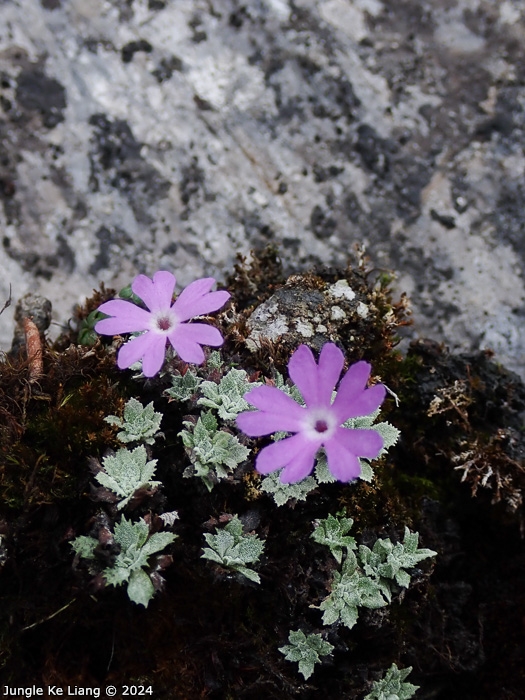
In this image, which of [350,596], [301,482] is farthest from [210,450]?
[350,596]

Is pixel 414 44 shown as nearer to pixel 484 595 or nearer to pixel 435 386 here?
pixel 435 386

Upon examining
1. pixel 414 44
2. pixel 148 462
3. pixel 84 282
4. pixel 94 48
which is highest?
pixel 414 44

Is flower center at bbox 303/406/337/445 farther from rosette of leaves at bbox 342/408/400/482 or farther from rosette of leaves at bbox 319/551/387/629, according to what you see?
rosette of leaves at bbox 319/551/387/629

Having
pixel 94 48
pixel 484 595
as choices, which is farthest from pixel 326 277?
pixel 94 48

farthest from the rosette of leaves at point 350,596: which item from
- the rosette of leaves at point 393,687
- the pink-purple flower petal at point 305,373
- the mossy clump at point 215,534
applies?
the pink-purple flower petal at point 305,373

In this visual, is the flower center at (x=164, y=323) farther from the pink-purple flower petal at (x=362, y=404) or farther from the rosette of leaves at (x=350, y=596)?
the rosette of leaves at (x=350, y=596)

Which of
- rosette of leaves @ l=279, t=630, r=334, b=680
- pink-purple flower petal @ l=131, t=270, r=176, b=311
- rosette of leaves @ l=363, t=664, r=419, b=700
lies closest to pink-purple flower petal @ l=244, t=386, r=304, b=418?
pink-purple flower petal @ l=131, t=270, r=176, b=311

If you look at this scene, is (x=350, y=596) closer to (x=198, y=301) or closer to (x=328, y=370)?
(x=328, y=370)
